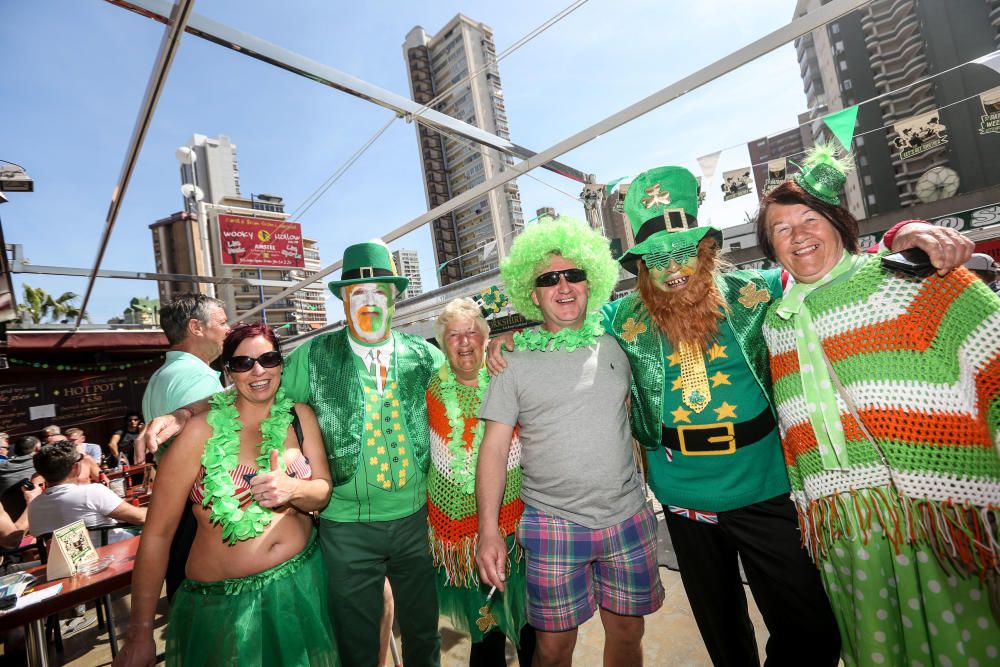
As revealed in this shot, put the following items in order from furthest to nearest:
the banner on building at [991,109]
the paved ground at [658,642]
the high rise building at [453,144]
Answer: the high rise building at [453,144]
the banner on building at [991,109]
the paved ground at [658,642]

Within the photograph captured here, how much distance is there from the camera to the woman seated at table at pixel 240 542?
1.71 metres

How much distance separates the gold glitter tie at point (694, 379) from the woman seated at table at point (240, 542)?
165 centimetres

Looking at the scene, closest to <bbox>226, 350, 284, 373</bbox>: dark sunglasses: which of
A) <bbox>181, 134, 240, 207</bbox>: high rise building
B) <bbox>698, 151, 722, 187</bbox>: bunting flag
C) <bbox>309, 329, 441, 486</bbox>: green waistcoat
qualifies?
<bbox>309, 329, 441, 486</bbox>: green waistcoat

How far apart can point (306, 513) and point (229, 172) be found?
215ft

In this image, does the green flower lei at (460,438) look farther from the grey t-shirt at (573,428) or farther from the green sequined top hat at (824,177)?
the green sequined top hat at (824,177)

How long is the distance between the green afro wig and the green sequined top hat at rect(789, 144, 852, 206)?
0.98m

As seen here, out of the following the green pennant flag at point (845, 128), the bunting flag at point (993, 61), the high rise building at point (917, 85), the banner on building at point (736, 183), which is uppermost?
the high rise building at point (917, 85)

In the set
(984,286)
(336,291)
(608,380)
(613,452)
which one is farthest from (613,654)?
Result: (336,291)

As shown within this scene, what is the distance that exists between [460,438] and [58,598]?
2.53m

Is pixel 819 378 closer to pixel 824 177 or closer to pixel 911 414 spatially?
pixel 911 414

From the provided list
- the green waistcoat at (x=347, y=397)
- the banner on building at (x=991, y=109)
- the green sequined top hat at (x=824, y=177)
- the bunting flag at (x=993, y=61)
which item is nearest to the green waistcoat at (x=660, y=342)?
the green sequined top hat at (x=824, y=177)

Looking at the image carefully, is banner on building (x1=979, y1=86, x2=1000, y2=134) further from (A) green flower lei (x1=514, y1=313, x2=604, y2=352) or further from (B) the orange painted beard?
(A) green flower lei (x1=514, y1=313, x2=604, y2=352)

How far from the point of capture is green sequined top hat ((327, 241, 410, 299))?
8.41 ft

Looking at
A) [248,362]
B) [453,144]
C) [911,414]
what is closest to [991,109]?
[911,414]
